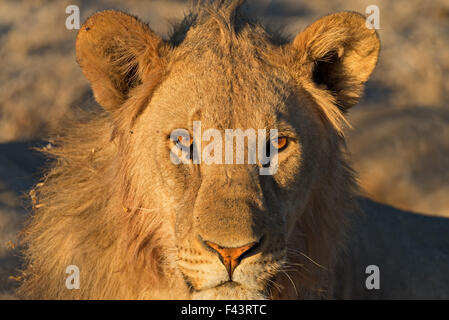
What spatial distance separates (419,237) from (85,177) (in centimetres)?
341

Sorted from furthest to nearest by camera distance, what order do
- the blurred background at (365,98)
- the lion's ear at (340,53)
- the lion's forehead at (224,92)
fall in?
the blurred background at (365,98) < the lion's ear at (340,53) < the lion's forehead at (224,92)

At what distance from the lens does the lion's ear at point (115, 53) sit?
3533 mm

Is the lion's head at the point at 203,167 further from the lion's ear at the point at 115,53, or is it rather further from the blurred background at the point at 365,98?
the blurred background at the point at 365,98

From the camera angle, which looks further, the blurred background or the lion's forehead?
the blurred background

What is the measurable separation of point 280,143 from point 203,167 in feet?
1.30

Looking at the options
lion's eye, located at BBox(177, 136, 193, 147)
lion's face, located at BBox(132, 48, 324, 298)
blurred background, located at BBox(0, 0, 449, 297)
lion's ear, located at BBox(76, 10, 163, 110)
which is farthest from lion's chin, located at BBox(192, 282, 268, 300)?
blurred background, located at BBox(0, 0, 449, 297)

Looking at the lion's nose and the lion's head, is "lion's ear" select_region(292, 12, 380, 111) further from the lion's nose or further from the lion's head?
the lion's nose

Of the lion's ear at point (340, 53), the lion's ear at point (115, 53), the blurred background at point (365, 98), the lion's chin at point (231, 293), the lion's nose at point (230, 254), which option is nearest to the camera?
the lion's nose at point (230, 254)

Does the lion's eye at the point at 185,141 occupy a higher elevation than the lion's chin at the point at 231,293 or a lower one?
higher

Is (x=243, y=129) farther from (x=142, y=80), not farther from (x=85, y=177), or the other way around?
(x=85, y=177)

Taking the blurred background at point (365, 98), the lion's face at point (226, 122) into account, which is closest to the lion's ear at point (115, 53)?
the lion's face at point (226, 122)

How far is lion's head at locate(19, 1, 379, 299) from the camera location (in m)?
3.28

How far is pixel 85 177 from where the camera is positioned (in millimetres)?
4004

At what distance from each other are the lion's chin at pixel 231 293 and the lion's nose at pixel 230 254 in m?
0.09
